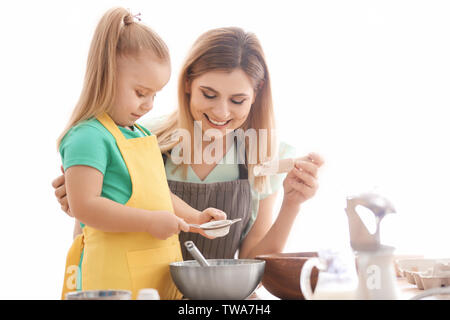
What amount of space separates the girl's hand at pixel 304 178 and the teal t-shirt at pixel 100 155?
611 mm

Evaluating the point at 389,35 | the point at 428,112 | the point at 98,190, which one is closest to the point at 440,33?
the point at 389,35

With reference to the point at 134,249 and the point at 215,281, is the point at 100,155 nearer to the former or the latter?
the point at 134,249

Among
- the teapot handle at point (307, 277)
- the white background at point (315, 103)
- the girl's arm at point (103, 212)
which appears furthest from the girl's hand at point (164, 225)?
the white background at point (315, 103)

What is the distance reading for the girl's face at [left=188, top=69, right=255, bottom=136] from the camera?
151 centimetres

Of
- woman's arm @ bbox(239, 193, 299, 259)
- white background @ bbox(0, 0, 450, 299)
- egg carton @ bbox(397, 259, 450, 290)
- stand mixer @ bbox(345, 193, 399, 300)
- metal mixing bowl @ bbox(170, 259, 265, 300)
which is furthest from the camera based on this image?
white background @ bbox(0, 0, 450, 299)

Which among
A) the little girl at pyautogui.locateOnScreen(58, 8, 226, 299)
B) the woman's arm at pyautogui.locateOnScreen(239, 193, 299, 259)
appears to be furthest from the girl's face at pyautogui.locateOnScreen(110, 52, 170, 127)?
the woman's arm at pyautogui.locateOnScreen(239, 193, 299, 259)

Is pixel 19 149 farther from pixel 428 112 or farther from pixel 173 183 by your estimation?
pixel 428 112

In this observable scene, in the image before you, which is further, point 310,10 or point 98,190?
point 310,10

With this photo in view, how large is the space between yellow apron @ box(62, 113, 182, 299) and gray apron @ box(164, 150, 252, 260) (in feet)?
1.74

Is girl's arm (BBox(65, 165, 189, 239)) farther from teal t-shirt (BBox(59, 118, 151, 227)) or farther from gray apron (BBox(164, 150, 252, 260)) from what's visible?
gray apron (BBox(164, 150, 252, 260))

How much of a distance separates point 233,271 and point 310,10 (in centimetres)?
208

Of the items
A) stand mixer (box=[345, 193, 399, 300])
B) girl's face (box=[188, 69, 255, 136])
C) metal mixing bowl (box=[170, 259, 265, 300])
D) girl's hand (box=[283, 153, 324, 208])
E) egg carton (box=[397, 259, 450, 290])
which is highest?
girl's face (box=[188, 69, 255, 136])
